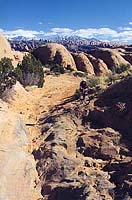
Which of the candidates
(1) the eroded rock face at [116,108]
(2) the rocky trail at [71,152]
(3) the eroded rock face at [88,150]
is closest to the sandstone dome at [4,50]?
(2) the rocky trail at [71,152]

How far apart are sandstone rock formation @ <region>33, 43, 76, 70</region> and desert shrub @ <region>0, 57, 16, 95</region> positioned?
22.1 m

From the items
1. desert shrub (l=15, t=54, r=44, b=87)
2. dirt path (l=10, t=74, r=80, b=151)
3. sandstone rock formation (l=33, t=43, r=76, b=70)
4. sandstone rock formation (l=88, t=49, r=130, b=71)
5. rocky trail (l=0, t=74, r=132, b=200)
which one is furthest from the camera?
sandstone rock formation (l=88, t=49, r=130, b=71)

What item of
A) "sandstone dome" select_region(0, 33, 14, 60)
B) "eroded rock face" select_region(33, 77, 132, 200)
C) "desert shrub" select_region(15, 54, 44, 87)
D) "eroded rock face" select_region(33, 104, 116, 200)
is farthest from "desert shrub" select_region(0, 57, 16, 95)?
"sandstone dome" select_region(0, 33, 14, 60)

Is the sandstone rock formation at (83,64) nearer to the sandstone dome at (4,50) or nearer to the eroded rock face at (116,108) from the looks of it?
the sandstone dome at (4,50)

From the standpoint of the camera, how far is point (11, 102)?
31391 mm

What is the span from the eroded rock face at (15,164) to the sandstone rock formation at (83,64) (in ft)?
131

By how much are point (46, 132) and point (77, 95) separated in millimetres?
5850

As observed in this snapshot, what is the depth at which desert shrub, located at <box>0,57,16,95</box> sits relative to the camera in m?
33.8

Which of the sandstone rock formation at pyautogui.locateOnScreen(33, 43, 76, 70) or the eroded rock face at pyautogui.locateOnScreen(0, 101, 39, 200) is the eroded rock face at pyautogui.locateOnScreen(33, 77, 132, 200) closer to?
the eroded rock face at pyautogui.locateOnScreen(0, 101, 39, 200)

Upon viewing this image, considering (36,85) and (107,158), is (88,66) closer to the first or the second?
(36,85)

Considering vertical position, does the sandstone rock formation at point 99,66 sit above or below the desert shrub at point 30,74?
below

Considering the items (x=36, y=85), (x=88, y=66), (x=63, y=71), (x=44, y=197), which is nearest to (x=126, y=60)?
(x=88, y=66)

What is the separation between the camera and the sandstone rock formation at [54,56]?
62.7 meters

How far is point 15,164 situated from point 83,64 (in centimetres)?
4518
